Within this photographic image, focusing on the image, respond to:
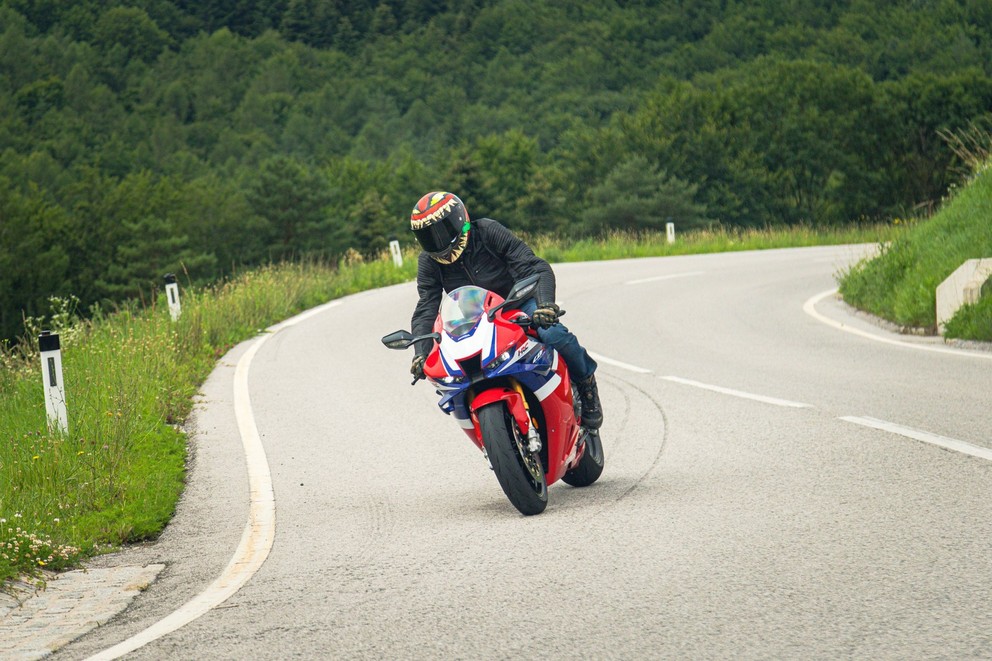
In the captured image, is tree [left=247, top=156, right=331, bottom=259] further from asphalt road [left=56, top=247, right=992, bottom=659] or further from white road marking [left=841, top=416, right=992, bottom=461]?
white road marking [left=841, top=416, right=992, bottom=461]

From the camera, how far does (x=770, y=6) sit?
144m

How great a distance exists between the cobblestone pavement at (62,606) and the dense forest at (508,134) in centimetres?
1099

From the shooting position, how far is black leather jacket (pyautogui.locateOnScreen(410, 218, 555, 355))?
728cm

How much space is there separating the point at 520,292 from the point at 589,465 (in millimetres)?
1458

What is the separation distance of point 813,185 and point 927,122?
26.1ft

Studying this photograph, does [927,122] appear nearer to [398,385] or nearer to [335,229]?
[335,229]

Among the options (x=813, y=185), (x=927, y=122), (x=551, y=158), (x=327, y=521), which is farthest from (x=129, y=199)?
(x=327, y=521)

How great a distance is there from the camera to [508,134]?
117688 millimetres

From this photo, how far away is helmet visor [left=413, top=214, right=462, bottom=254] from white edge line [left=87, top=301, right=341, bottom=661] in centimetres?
184

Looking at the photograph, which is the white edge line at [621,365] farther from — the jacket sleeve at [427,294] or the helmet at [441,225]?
the helmet at [441,225]

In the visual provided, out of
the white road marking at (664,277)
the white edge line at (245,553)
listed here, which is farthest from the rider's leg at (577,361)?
the white road marking at (664,277)

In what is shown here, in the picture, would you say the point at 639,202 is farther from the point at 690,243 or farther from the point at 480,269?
the point at 480,269

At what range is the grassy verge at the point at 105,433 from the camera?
7145 millimetres

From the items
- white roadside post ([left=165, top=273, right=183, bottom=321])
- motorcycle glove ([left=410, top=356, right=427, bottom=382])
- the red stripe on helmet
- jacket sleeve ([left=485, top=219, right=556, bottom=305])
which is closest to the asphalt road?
motorcycle glove ([left=410, top=356, right=427, bottom=382])
